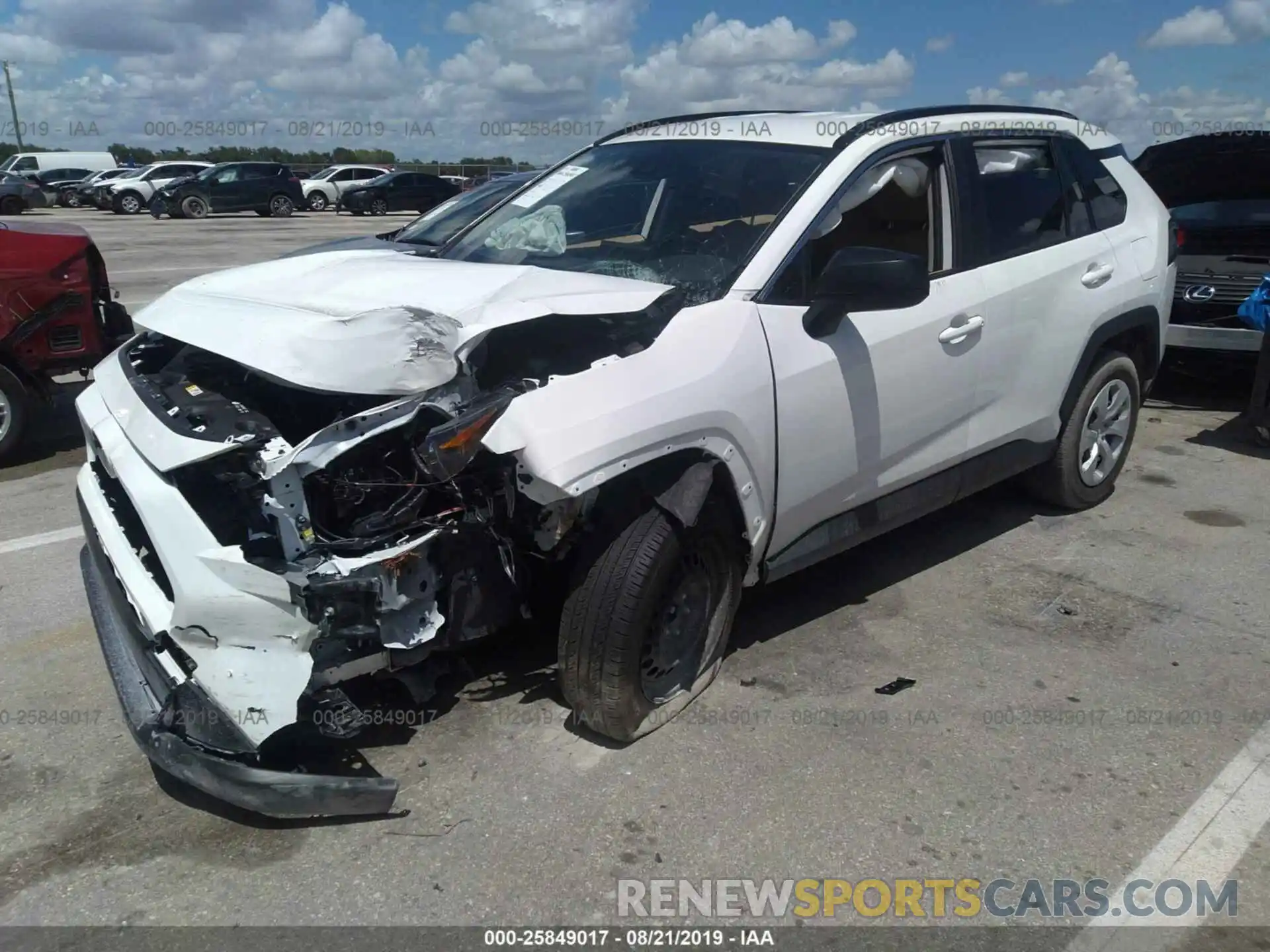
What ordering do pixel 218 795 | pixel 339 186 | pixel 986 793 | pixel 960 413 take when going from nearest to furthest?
1. pixel 218 795
2. pixel 986 793
3. pixel 960 413
4. pixel 339 186

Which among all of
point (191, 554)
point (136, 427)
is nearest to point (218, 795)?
point (191, 554)

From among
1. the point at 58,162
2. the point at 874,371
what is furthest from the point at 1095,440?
the point at 58,162

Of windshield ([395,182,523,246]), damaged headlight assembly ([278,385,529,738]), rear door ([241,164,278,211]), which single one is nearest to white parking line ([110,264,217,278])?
windshield ([395,182,523,246])

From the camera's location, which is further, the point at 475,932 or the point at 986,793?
the point at 986,793

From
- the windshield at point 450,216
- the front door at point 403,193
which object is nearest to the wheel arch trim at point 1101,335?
the windshield at point 450,216

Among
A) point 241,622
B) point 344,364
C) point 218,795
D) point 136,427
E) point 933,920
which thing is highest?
point 344,364

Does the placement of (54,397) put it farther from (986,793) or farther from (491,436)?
(986,793)

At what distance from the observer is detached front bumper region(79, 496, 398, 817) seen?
2703mm

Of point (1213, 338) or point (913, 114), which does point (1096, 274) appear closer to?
point (913, 114)

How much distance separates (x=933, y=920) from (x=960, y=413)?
2.15 metres

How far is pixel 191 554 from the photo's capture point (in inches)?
107

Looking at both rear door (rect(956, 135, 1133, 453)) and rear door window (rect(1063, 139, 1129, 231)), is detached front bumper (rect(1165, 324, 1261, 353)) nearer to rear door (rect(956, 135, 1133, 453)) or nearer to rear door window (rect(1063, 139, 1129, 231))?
rear door window (rect(1063, 139, 1129, 231))

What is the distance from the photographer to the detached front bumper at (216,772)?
8.87 feet

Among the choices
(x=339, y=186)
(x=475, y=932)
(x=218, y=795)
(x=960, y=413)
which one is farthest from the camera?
(x=339, y=186)
